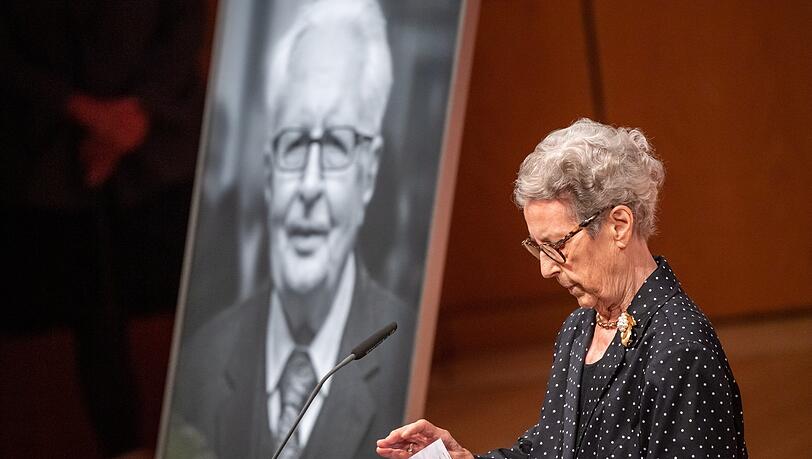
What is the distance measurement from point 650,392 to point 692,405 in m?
0.08

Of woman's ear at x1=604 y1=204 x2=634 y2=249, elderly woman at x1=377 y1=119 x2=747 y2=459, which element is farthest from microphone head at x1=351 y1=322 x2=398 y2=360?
woman's ear at x1=604 y1=204 x2=634 y2=249

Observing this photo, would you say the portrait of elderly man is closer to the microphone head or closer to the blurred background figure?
the microphone head

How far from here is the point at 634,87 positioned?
335 centimetres

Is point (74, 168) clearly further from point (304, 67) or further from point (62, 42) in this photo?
point (304, 67)

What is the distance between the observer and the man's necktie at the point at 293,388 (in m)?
2.92

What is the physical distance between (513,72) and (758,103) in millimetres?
921

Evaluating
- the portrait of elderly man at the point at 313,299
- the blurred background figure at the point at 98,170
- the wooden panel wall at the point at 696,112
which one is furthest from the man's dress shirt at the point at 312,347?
the blurred background figure at the point at 98,170

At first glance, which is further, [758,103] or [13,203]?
[13,203]

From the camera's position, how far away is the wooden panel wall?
10.1 ft

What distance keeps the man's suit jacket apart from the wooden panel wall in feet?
3.55

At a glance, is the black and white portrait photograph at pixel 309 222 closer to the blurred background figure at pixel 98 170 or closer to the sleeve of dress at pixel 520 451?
the sleeve of dress at pixel 520 451

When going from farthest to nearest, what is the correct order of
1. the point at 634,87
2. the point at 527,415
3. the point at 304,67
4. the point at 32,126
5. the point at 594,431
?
1. the point at 32,126
2. the point at 527,415
3. the point at 634,87
4. the point at 304,67
5. the point at 594,431

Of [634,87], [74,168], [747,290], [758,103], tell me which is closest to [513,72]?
[634,87]

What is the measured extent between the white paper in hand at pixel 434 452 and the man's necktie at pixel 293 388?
3.52ft
